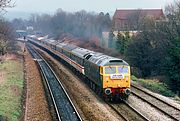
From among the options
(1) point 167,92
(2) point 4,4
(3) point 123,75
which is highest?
(2) point 4,4

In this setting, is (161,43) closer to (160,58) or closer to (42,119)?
(160,58)

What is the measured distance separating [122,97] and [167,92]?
844cm

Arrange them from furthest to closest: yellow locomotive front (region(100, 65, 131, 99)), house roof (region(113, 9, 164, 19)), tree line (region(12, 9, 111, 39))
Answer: house roof (region(113, 9, 164, 19)) → tree line (region(12, 9, 111, 39)) → yellow locomotive front (region(100, 65, 131, 99))

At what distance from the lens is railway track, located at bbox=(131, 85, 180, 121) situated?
21000 mm

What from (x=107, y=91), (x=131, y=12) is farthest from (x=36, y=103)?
(x=131, y=12)

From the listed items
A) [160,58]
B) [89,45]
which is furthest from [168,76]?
[89,45]

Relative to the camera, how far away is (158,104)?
78.5 ft

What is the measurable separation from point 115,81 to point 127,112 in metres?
3.50

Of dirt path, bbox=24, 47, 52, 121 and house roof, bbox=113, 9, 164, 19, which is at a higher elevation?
house roof, bbox=113, 9, 164, 19

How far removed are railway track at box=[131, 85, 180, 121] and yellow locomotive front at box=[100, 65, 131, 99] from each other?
174cm

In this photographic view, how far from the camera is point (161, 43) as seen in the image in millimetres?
49469

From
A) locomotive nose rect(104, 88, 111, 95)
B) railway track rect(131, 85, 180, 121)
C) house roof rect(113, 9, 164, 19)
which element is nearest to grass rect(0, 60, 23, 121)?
locomotive nose rect(104, 88, 111, 95)

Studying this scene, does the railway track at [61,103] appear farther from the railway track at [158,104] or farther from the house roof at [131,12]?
the house roof at [131,12]

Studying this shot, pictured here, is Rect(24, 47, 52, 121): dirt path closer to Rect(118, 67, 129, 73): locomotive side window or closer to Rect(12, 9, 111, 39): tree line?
Rect(118, 67, 129, 73): locomotive side window
